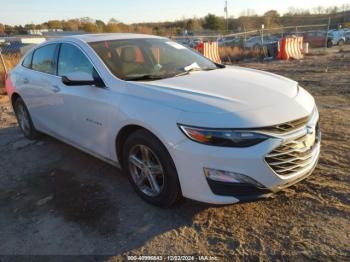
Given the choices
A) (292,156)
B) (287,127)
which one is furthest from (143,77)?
(292,156)

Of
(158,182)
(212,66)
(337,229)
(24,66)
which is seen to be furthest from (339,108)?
(24,66)

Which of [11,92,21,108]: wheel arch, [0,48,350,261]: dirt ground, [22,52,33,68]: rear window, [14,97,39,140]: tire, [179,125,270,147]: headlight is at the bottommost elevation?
[0,48,350,261]: dirt ground

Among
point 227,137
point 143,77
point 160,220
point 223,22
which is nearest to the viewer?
point 227,137

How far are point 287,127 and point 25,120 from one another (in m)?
4.56

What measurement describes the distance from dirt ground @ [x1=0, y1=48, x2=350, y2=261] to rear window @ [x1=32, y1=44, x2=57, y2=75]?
139cm

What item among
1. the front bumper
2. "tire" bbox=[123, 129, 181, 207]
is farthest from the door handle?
the front bumper

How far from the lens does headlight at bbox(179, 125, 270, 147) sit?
2684mm

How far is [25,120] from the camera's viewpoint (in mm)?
5809

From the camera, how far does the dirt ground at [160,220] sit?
2.81m

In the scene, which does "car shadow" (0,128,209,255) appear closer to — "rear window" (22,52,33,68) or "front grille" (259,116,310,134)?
"front grille" (259,116,310,134)

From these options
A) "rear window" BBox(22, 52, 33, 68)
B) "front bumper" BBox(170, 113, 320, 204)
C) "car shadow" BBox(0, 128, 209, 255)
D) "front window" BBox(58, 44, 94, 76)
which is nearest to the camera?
"front bumper" BBox(170, 113, 320, 204)

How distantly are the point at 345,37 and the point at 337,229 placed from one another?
31.7 m

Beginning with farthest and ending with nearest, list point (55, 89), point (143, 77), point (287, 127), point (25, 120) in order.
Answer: point (25, 120) → point (55, 89) → point (143, 77) → point (287, 127)

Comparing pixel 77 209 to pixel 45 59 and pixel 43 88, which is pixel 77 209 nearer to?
pixel 43 88
